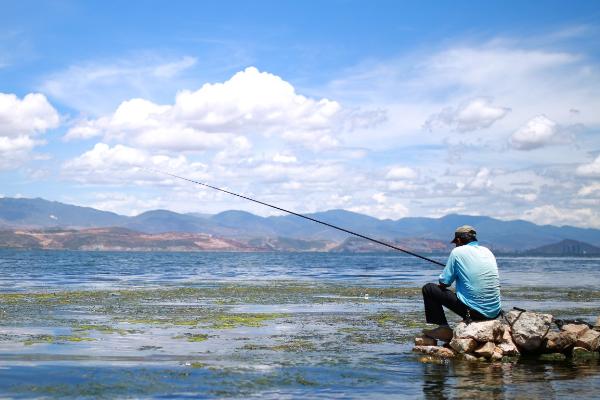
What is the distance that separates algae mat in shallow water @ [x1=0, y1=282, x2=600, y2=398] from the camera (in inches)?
439

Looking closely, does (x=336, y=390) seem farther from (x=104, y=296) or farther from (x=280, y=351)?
(x=104, y=296)

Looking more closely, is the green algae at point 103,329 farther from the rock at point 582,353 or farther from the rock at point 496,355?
the rock at point 582,353

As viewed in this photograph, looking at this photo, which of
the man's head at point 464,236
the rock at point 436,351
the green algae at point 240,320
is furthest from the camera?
→ the green algae at point 240,320

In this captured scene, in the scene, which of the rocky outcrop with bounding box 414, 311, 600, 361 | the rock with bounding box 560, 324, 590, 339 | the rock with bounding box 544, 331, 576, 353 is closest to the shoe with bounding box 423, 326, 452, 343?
the rocky outcrop with bounding box 414, 311, 600, 361

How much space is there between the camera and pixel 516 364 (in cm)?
1391

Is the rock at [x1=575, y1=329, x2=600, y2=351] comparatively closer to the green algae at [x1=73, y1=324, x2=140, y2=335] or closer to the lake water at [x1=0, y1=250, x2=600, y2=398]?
the lake water at [x1=0, y1=250, x2=600, y2=398]

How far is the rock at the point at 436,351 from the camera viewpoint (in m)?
14.4

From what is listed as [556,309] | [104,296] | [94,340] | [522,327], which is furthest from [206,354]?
[104,296]

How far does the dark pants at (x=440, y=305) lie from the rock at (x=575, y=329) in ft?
5.72

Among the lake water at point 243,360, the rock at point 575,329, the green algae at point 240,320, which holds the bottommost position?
the green algae at point 240,320

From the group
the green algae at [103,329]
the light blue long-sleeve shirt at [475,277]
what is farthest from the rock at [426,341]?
the green algae at [103,329]

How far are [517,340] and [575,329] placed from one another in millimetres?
1401

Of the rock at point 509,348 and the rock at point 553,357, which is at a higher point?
the rock at point 509,348

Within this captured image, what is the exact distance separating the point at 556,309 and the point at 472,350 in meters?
13.0
